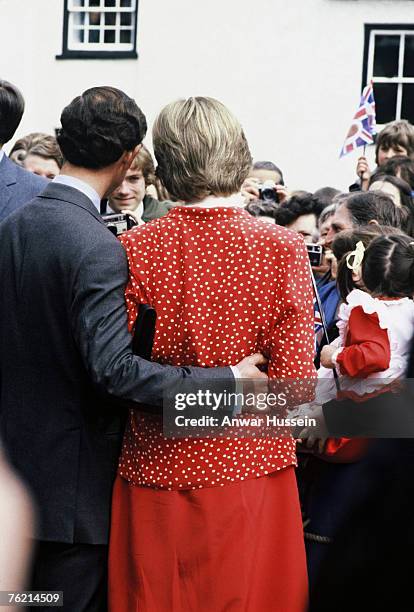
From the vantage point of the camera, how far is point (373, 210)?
16.3ft

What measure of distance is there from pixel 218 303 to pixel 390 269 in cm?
114

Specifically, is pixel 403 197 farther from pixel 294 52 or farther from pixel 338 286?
pixel 294 52

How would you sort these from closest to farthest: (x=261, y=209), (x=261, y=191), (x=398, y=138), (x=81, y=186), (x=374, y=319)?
(x=81, y=186), (x=374, y=319), (x=261, y=209), (x=398, y=138), (x=261, y=191)

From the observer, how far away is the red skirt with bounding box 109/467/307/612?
3098mm

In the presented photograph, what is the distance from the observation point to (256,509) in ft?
10.3

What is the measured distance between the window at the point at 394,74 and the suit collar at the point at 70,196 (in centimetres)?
1350

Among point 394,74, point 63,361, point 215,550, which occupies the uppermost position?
point 394,74

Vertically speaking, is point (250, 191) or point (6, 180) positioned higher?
point (6, 180)

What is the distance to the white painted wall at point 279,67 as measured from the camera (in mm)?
15602

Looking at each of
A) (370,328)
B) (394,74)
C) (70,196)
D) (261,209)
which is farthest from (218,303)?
(394,74)

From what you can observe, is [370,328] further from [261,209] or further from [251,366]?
[261,209]

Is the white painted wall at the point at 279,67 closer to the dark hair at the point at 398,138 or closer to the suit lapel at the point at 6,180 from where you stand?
the dark hair at the point at 398,138

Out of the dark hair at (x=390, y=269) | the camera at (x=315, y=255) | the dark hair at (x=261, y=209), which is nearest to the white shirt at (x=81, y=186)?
the dark hair at (x=390, y=269)

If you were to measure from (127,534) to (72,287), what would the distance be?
74cm
